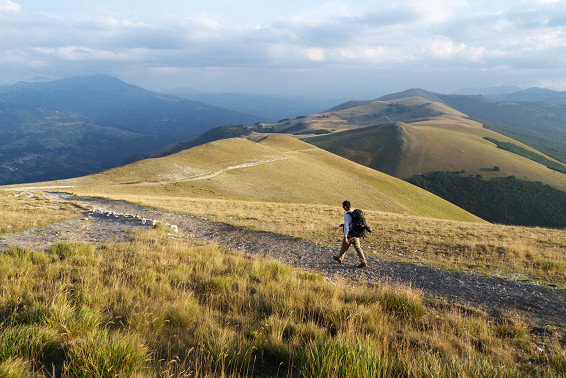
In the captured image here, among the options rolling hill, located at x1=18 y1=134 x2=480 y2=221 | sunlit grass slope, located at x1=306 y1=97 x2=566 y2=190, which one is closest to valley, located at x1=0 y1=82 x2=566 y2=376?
rolling hill, located at x1=18 y1=134 x2=480 y2=221

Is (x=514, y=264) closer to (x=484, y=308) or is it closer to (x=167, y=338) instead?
(x=484, y=308)

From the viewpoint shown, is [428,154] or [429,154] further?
[428,154]

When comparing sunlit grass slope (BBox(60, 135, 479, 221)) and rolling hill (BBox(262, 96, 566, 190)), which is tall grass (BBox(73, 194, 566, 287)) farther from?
rolling hill (BBox(262, 96, 566, 190))

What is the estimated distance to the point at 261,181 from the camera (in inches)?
2237

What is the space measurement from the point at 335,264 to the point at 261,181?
4585cm

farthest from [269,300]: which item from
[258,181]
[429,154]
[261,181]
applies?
[429,154]

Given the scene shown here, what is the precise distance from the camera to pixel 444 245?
1574 centimetres

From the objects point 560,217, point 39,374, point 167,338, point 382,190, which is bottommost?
point 560,217

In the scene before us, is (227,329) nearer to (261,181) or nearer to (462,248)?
(462,248)

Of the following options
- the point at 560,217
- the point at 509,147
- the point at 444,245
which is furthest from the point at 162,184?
the point at 509,147

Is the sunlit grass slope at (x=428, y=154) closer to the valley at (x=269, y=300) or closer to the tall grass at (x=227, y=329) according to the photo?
the valley at (x=269, y=300)

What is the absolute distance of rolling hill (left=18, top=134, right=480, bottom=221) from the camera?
153 ft

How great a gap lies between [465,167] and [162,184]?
421 ft

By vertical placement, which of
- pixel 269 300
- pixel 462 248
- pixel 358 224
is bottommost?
pixel 462 248
